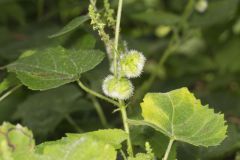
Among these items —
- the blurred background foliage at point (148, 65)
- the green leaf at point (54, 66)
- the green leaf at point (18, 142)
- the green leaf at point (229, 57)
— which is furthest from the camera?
the green leaf at point (229, 57)

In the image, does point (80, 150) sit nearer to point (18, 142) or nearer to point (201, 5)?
point (18, 142)

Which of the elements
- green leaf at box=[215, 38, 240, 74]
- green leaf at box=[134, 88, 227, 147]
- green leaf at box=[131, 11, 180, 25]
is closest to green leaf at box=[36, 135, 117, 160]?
green leaf at box=[134, 88, 227, 147]

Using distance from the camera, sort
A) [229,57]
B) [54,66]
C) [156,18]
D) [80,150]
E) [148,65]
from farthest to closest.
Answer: [148,65] < [229,57] < [156,18] < [54,66] < [80,150]

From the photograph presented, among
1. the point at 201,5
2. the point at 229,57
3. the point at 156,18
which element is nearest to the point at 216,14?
the point at 201,5

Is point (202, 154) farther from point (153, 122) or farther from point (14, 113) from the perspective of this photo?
point (14, 113)

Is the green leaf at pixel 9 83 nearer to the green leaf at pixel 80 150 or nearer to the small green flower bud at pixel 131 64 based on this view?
the small green flower bud at pixel 131 64

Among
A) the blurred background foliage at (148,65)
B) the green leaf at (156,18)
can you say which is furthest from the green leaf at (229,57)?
the green leaf at (156,18)
